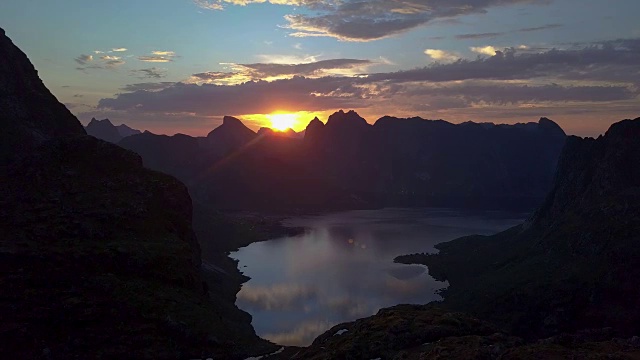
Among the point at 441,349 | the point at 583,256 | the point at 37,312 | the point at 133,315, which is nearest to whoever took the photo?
the point at 441,349

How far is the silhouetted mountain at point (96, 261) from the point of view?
90.1 metres

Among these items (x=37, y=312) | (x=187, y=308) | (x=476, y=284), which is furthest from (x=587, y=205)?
(x=37, y=312)

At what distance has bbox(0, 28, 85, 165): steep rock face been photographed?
145500 millimetres

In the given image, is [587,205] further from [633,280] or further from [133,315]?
[133,315]

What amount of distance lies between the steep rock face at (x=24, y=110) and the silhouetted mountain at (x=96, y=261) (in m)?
0.62

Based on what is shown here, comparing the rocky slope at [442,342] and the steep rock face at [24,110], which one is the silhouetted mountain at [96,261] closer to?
the steep rock face at [24,110]

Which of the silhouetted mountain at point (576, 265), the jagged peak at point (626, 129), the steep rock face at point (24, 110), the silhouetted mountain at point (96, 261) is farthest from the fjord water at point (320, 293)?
the jagged peak at point (626, 129)

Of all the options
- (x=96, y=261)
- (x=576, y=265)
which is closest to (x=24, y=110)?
(x=96, y=261)

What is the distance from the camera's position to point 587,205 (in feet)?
557

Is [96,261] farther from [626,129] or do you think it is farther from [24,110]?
[626,129]

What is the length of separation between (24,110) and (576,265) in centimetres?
18308

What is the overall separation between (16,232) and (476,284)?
131 metres

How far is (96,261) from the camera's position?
4193 inches

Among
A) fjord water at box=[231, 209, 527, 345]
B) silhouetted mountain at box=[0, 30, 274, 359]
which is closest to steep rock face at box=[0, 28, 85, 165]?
silhouetted mountain at box=[0, 30, 274, 359]
